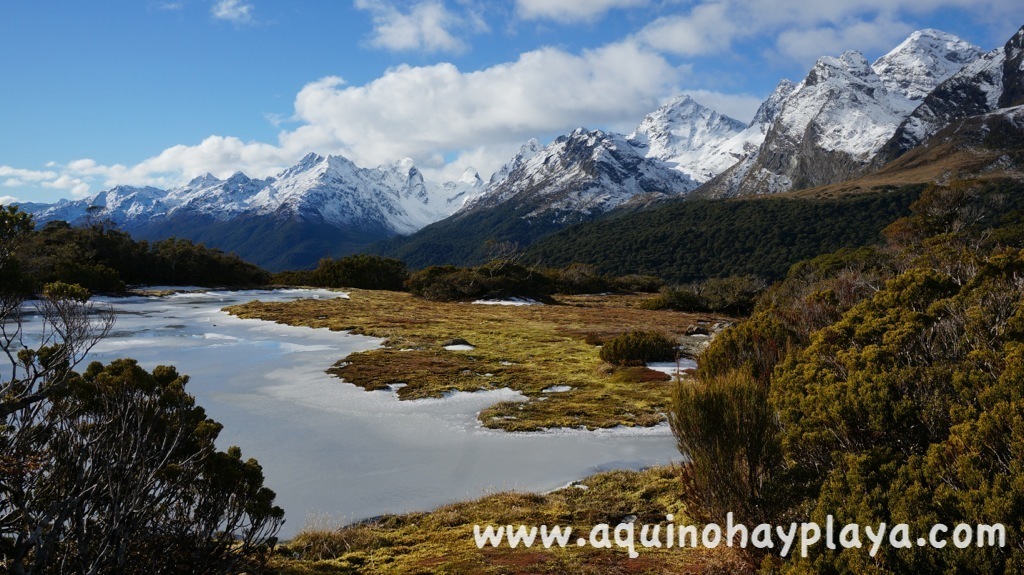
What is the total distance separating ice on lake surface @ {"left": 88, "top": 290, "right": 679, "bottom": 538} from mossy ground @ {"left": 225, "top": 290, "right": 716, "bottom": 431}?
775 millimetres

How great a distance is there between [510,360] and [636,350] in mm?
4913

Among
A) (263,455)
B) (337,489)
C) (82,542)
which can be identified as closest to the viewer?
(82,542)

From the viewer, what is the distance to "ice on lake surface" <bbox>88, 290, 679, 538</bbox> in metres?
9.48

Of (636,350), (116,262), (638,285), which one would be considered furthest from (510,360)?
(638,285)

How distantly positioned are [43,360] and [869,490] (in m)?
8.80

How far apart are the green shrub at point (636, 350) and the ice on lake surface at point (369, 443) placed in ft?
19.2

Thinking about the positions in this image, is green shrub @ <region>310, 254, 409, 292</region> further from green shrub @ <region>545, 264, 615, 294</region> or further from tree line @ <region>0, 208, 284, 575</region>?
tree line @ <region>0, 208, 284, 575</region>

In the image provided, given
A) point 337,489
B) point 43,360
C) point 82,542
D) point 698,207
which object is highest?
point 698,207

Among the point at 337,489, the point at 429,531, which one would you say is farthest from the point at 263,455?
the point at 429,531

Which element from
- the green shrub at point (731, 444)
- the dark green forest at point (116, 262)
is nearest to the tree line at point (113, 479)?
the green shrub at point (731, 444)

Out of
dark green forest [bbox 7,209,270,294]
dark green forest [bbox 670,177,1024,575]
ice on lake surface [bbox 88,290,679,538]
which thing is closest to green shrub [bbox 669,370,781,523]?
dark green forest [bbox 670,177,1024,575]

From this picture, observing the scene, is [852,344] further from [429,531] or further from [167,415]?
[167,415]

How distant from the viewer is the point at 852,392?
256 inches

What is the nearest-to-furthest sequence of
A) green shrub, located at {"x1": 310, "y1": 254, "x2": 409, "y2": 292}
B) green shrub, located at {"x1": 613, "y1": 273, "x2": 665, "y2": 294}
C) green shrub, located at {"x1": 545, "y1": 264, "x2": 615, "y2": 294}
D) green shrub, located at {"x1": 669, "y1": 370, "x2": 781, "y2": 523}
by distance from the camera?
green shrub, located at {"x1": 669, "y1": 370, "x2": 781, "y2": 523}
green shrub, located at {"x1": 310, "y1": 254, "x2": 409, "y2": 292}
green shrub, located at {"x1": 545, "y1": 264, "x2": 615, "y2": 294}
green shrub, located at {"x1": 613, "y1": 273, "x2": 665, "y2": 294}
